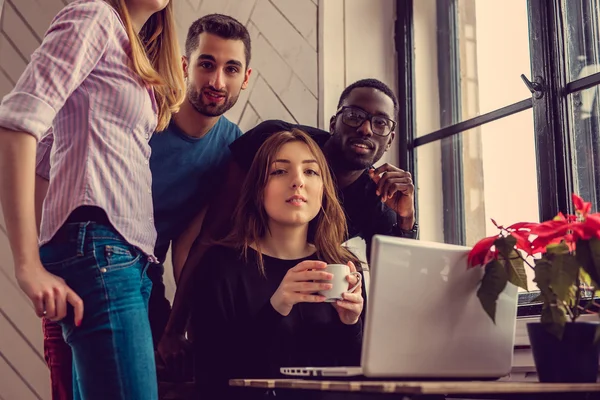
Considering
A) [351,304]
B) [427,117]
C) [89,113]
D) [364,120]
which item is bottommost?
[351,304]

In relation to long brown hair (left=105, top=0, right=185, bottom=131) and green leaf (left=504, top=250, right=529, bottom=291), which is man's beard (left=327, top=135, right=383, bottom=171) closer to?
long brown hair (left=105, top=0, right=185, bottom=131)

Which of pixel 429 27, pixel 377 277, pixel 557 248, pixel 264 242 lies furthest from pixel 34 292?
pixel 429 27

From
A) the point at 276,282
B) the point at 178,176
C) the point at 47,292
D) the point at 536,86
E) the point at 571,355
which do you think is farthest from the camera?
the point at 536,86

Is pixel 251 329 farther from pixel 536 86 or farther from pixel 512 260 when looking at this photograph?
pixel 536 86

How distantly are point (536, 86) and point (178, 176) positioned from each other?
1.12 meters

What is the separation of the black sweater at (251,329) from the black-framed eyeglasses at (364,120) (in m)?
0.67

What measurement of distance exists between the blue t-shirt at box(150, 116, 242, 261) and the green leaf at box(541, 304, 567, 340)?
42.5 inches

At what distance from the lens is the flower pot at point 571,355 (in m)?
1.13

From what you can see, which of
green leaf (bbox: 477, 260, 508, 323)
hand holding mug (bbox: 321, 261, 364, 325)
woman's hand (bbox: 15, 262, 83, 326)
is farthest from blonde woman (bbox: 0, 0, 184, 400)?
green leaf (bbox: 477, 260, 508, 323)

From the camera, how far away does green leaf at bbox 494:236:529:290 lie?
3.66 feet

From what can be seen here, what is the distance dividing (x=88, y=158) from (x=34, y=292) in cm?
25

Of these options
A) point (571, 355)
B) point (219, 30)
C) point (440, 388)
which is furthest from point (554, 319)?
point (219, 30)

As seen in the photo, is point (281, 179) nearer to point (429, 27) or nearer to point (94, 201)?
point (94, 201)

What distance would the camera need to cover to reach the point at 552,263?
1141mm
